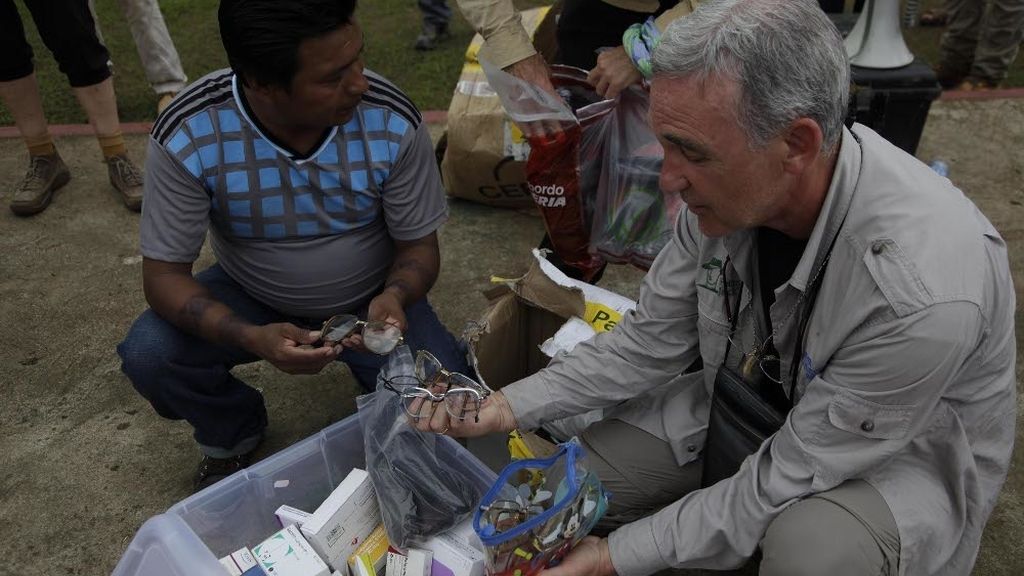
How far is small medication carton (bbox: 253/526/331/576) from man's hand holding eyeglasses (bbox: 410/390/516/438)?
345 mm

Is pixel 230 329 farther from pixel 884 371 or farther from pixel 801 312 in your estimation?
pixel 884 371

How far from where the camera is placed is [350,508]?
6.13ft

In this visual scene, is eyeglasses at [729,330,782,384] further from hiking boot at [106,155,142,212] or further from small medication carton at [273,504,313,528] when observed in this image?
hiking boot at [106,155,142,212]

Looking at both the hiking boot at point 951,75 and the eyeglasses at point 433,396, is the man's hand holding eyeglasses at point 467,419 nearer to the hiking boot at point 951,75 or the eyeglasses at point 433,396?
the eyeglasses at point 433,396

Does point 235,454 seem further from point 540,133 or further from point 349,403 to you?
point 540,133

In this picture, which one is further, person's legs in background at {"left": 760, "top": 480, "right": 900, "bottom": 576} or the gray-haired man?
person's legs in background at {"left": 760, "top": 480, "right": 900, "bottom": 576}

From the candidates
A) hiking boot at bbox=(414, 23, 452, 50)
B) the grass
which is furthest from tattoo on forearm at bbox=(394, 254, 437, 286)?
hiking boot at bbox=(414, 23, 452, 50)

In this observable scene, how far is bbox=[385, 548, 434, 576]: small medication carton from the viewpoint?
5.99ft

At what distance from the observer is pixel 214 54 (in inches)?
201

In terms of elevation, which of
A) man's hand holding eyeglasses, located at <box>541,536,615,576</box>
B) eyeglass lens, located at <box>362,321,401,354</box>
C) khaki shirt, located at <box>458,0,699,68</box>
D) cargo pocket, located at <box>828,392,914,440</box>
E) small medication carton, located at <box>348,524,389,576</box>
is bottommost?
small medication carton, located at <box>348,524,389,576</box>

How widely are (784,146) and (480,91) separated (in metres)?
2.16

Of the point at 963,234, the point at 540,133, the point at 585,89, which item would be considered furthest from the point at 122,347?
the point at 963,234

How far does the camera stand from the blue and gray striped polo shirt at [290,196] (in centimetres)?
200

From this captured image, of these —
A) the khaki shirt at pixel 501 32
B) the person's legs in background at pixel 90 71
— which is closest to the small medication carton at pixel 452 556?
the khaki shirt at pixel 501 32
